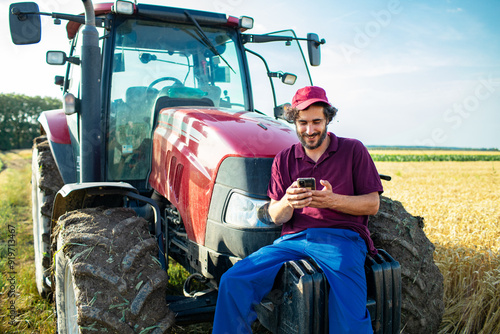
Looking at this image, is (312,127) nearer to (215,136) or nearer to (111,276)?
(215,136)

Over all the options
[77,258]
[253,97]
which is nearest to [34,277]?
[77,258]

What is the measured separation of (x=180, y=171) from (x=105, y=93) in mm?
1067

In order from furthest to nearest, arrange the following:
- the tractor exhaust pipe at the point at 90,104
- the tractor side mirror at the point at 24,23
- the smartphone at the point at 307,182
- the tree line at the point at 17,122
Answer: the tree line at the point at 17,122 < the tractor exhaust pipe at the point at 90,104 < the tractor side mirror at the point at 24,23 < the smartphone at the point at 307,182

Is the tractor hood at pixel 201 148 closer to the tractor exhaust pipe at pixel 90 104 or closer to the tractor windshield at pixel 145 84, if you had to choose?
the tractor windshield at pixel 145 84

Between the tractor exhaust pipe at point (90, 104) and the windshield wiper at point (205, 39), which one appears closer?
the tractor exhaust pipe at point (90, 104)

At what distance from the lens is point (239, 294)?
2.04 meters

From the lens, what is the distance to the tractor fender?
3836mm

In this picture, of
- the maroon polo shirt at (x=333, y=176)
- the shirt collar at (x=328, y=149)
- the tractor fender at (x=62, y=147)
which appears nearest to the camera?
the maroon polo shirt at (x=333, y=176)

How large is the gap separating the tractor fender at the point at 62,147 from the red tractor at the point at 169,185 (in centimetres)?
1

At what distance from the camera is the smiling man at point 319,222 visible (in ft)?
6.57

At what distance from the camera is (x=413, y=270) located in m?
2.56

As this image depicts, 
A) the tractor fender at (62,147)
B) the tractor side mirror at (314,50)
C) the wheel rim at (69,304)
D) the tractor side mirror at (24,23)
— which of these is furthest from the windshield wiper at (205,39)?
the wheel rim at (69,304)

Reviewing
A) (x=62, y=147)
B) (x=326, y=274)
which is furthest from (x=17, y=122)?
(x=326, y=274)

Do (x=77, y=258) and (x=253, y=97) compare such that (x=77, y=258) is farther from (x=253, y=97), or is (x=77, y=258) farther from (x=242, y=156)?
(x=253, y=97)
